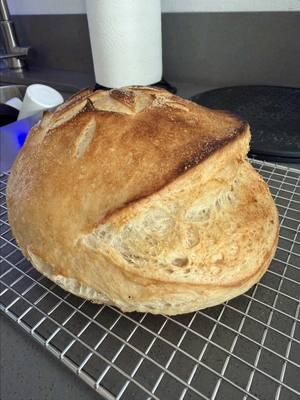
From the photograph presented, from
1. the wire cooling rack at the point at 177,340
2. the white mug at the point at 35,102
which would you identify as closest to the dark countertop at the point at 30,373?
the wire cooling rack at the point at 177,340

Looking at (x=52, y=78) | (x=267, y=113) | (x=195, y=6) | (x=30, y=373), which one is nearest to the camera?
(x=30, y=373)

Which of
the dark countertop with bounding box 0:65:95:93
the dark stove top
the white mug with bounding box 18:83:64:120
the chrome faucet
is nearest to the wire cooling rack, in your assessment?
the dark stove top

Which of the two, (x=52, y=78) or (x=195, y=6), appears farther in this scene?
(x=52, y=78)

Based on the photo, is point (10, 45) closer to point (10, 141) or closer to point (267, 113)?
point (10, 141)

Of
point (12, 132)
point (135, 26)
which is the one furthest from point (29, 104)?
point (135, 26)

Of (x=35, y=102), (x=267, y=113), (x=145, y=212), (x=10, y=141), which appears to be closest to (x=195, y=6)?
(x=267, y=113)

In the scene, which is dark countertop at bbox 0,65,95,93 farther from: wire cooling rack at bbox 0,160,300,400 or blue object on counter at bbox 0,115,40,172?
wire cooling rack at bbox 0,160,300,400
